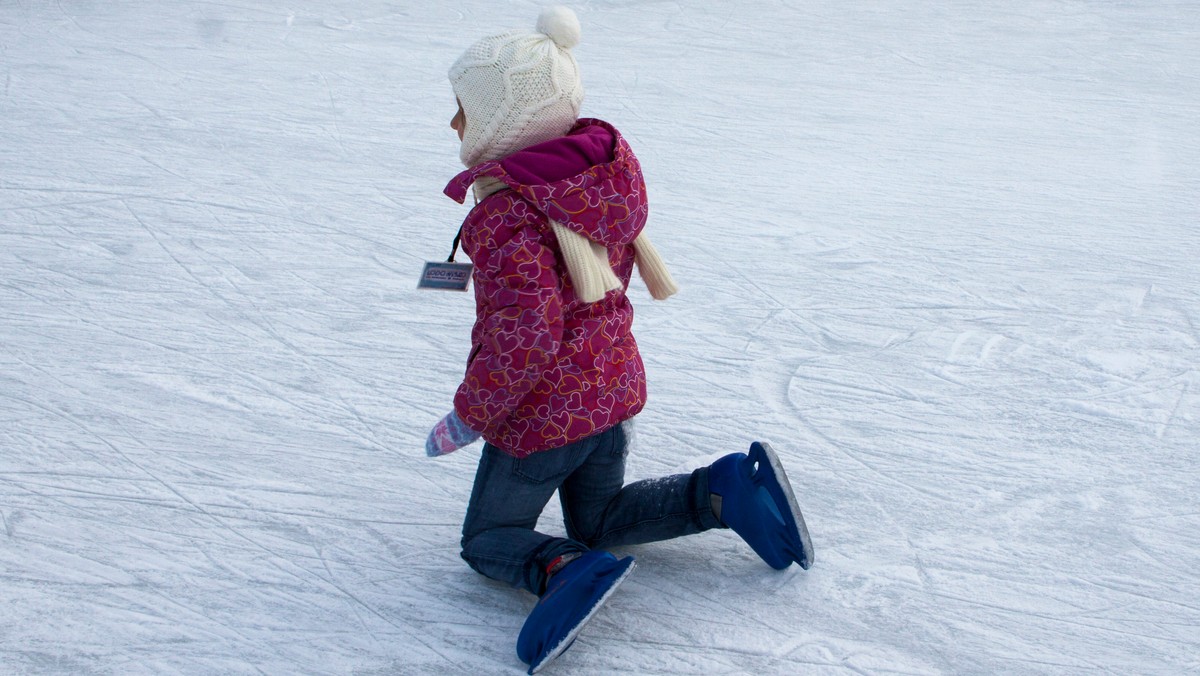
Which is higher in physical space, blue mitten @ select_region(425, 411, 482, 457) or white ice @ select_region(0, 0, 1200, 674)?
blue mitten @ select_region(425, 411, 482, 457)

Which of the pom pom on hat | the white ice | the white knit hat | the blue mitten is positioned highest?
the pom pom on hat

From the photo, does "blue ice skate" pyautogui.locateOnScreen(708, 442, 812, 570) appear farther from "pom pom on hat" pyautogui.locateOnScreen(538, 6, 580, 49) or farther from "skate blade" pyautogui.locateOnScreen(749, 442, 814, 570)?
"pom pom on hat" pyautogui.locateOnScreen(538, 6, 580, 49)

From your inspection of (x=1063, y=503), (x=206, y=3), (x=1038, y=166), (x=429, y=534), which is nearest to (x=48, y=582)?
(x=429, y=534)

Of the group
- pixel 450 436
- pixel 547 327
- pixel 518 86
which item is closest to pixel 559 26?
pixel 518 86

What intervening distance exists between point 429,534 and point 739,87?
11.9ft

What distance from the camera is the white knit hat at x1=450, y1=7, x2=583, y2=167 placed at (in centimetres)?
179

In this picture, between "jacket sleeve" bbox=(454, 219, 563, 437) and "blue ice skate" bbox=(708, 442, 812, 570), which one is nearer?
"jacket sleeve" bbox=(454, 219, 563, 437)

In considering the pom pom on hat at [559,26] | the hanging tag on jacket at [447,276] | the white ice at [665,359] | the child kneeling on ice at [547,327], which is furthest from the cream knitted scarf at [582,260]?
the white ice at [665,359]

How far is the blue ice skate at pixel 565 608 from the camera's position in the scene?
179cm

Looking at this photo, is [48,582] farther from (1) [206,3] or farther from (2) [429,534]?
(1) [206,3]

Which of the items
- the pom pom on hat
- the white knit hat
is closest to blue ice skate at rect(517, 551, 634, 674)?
the white knit hat

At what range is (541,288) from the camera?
5.81 ft

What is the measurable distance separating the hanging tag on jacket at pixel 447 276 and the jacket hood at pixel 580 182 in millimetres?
118

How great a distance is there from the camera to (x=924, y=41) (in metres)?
6.25
